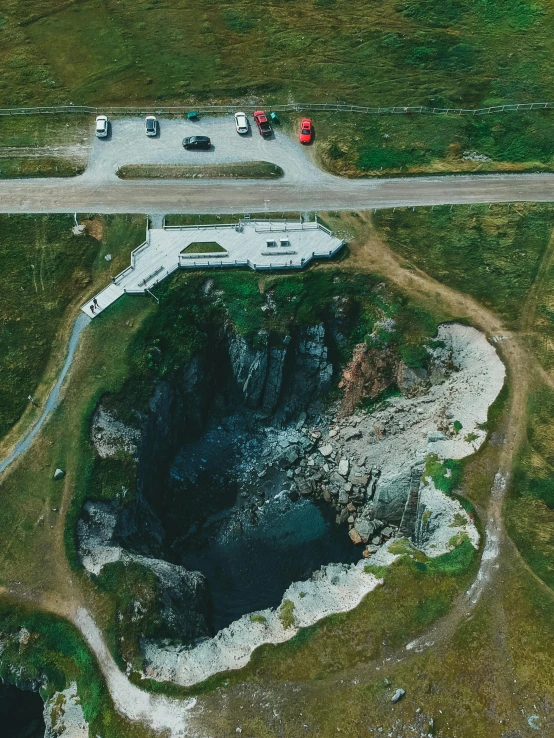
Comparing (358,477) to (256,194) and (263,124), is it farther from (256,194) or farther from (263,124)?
(263,124)

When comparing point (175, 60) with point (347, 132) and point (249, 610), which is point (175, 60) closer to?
point (347, 132)

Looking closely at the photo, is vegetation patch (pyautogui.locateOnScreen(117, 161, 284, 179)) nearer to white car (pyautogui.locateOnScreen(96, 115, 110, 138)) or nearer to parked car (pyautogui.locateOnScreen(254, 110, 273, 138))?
parked car (pyautogui.locateOnScreen(254, 110, 273, 138))

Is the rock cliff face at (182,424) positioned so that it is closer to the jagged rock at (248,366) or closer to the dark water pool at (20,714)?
the jagged rock at (248,366)

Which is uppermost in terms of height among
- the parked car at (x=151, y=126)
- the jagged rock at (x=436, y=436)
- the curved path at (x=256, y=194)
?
the parked car at (x=151, y=126)

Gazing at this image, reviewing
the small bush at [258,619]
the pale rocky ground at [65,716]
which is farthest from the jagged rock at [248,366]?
the pale rocky ground at [65,716]

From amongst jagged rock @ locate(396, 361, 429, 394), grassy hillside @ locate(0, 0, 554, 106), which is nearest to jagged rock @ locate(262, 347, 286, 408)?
jagged rock @ locate(396, 361, 429, 394)

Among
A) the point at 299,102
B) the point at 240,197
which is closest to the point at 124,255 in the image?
the point at 240,197
